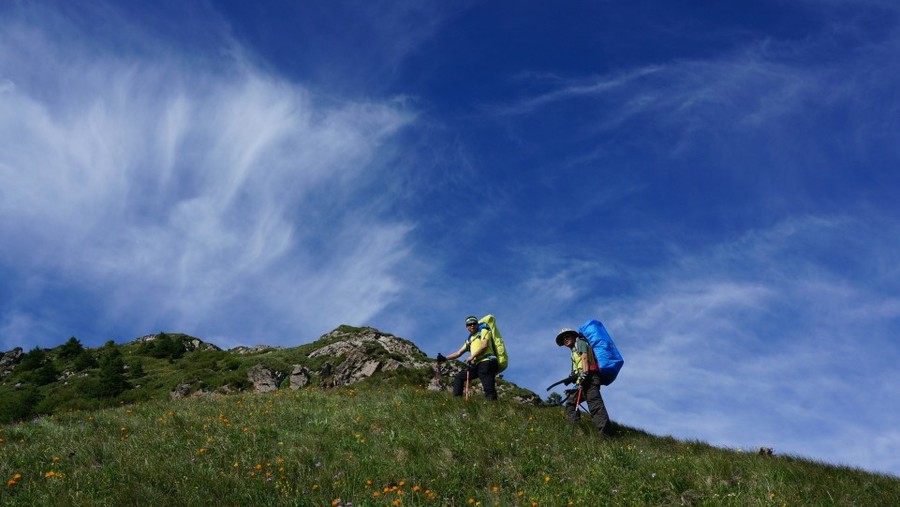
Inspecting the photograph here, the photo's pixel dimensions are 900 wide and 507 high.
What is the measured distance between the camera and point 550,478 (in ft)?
28.6

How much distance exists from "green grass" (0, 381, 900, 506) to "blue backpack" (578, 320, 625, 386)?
1.12 metres

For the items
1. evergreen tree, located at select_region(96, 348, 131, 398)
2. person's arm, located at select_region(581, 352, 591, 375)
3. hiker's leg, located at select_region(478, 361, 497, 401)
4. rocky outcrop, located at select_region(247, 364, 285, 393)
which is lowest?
person's arm, located at select_region(581, 352, 591, 375)

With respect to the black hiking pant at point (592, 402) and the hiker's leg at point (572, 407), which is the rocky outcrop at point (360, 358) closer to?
the hiker's leg at point (572, 407)

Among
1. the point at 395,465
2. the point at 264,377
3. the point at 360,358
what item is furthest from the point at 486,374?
the point at 264,377

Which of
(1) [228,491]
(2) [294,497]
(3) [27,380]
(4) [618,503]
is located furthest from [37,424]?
(3) [27,380]

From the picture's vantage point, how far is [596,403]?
1159 centimetres

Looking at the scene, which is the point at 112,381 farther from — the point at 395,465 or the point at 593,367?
the point at 593,367

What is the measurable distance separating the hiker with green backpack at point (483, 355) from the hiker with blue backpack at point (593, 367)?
2467mm

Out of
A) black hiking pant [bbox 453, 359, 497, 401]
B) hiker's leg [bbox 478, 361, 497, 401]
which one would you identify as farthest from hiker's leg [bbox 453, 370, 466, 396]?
hiker's leg [bbox 478, 361, 497, 401]

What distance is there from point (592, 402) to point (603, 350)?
1035 millimetres

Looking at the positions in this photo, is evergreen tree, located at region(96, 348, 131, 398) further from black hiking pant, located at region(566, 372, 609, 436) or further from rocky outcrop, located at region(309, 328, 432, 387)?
black hiking pant, located at region(566, 372, 609, 436)

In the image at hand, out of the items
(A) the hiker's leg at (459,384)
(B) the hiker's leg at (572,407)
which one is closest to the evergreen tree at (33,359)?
(A) the hiker's leg at (459,384)

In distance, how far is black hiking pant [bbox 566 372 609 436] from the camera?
11492 mm

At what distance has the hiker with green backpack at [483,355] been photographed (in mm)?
14305
